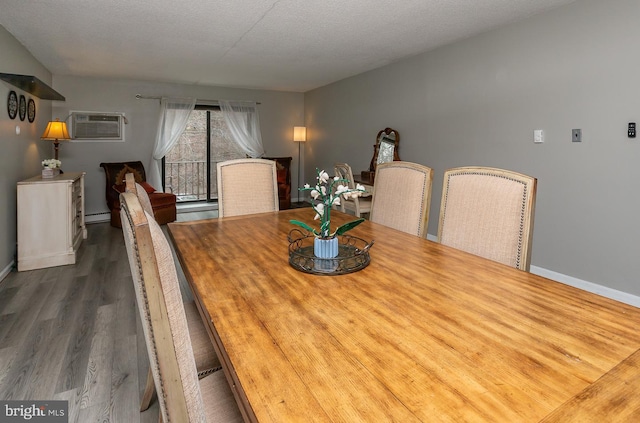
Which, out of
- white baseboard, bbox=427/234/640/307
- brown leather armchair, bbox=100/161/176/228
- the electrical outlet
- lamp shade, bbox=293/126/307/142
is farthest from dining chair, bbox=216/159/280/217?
lamp shade, bbox=293/126/307/142

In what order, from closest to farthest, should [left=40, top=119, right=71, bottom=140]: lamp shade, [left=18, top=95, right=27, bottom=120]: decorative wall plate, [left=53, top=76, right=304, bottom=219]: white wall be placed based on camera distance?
[left=18, top=95, right=27, bottom=120]: decorative wall plate, [left=40, top=119, right=71, bottom=140]: lamp shade, [left=53, top=76, right=304, bottom=219]: white wall

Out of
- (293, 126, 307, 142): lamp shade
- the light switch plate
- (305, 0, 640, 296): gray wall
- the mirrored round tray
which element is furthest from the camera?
(293, 126, 307, 142): lamp shade

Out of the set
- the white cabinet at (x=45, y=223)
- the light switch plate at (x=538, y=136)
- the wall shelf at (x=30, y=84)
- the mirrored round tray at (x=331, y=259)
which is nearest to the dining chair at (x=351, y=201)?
the light switch plate at (x=538, y=136)

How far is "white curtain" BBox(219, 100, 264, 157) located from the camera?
6.95 metres

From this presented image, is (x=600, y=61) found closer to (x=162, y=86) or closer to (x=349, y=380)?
(x=349, y=380)

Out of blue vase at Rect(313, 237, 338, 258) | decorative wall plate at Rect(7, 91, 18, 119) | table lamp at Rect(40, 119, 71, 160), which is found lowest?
blue vase at Rect(313, 237, 338, 258)

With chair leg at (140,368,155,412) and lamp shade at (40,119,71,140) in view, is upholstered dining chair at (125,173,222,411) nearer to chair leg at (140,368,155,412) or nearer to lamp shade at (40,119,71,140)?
chair leg at (140,368,155,412)

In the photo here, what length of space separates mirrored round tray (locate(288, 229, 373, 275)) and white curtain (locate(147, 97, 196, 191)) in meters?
5.47

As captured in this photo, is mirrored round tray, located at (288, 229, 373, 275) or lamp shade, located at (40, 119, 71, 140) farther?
lamp shade, located at (40, 119, 71, 140)

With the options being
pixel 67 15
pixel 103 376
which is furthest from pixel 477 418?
pixel 67 15

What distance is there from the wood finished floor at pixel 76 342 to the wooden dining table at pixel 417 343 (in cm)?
91

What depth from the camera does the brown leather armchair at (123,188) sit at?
17.7 ft

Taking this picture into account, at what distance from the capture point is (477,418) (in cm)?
62

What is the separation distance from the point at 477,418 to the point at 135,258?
2.18 feet
